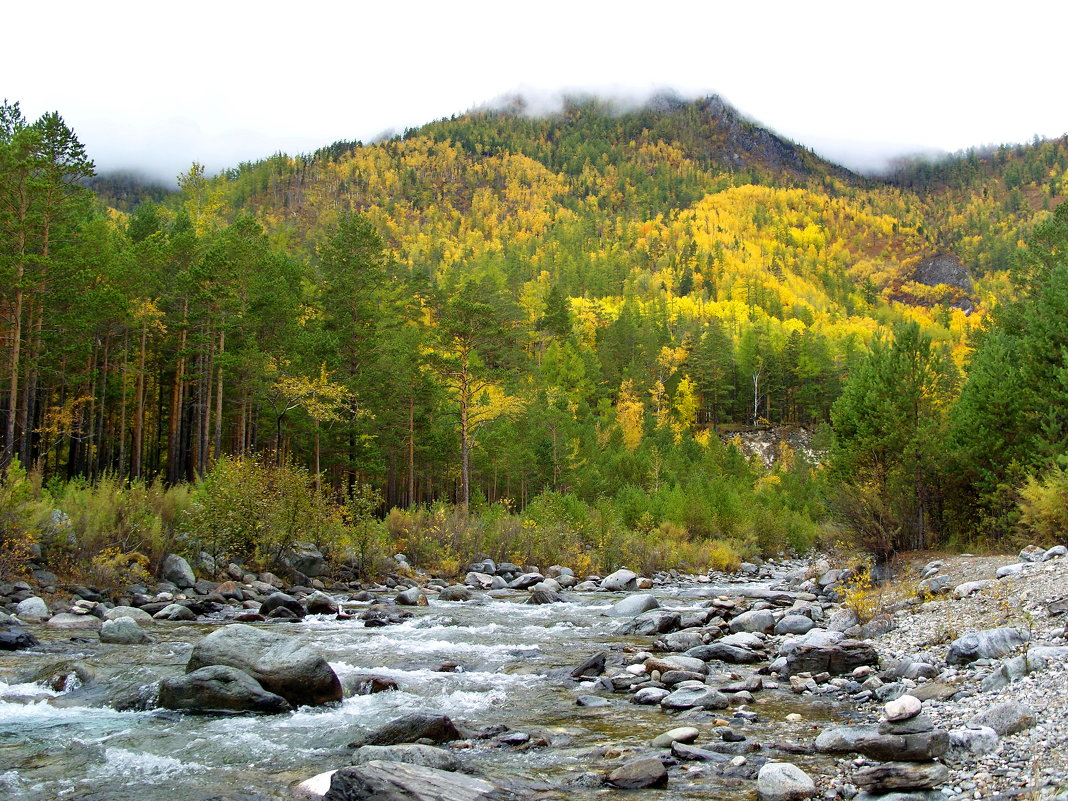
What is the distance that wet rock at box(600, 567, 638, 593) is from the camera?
27586 mm

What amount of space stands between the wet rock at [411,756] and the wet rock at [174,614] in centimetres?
1048

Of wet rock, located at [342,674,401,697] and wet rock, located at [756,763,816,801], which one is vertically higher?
wet rock, located at [756,763,816,801]

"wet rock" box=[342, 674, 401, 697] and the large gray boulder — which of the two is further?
"wet rock" box=[342, 674, 401, 697]

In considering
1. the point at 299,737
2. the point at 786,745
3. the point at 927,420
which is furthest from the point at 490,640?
the point at 927,420

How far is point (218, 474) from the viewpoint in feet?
70.5

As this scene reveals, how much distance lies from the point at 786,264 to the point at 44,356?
165m

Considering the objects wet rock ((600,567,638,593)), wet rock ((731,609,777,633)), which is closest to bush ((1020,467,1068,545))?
wet rock ((731,609,777,633))

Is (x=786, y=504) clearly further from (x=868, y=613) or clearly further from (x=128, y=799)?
(x=128, y=799)

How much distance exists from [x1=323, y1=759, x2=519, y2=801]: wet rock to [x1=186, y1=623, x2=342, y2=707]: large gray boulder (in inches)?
157

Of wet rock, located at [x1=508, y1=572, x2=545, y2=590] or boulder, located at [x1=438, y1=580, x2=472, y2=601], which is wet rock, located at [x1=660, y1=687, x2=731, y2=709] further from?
wet rock, located at [x1=508, y1=572, x2=545, y2=590]

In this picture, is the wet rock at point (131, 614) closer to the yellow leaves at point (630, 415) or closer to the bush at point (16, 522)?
the bush at point (16, 522)

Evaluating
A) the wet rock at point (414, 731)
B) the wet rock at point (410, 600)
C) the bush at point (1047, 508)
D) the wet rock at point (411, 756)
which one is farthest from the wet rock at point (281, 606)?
the bush at point (1047, 508)

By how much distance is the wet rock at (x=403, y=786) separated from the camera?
610 centimetres

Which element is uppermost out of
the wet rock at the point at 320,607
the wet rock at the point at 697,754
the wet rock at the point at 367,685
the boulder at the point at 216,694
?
the wet rock at the point at 697,754
